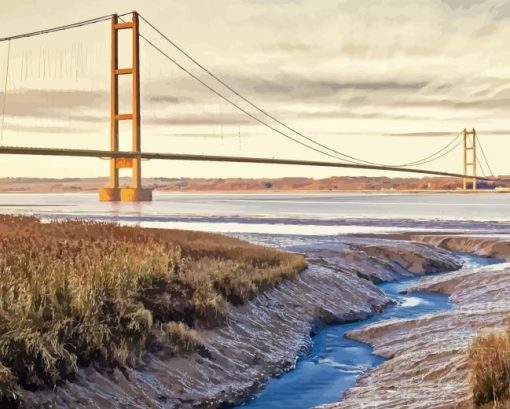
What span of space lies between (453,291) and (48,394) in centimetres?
1253

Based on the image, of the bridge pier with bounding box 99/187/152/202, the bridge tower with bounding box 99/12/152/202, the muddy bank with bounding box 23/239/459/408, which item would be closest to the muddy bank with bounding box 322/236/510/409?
the muddy bank with bounding box 23/239/459/408

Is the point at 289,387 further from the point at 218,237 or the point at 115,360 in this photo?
the point at 218,237

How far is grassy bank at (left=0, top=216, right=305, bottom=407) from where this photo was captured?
7281mm

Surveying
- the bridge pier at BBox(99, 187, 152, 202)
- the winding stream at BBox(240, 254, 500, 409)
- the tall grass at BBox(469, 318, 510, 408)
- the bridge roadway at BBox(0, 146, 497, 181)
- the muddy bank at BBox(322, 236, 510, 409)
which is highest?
the bridge roadway at BBox(0, 146, 497, 181)

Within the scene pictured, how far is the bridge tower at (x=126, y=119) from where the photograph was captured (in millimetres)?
83438

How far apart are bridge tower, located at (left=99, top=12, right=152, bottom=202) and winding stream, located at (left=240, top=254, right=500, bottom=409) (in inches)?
2705

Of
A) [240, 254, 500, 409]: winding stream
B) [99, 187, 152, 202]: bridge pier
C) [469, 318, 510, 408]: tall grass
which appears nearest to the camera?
[469, 318, 510, 408]: tall grass

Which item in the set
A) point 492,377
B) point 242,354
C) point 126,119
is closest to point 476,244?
point 242,354

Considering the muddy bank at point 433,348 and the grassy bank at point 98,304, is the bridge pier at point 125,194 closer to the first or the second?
the muddy bank at point 433,348

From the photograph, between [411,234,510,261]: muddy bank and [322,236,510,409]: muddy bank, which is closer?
[322,236,510,409]: muddy bank

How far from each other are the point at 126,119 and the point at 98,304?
77919mm

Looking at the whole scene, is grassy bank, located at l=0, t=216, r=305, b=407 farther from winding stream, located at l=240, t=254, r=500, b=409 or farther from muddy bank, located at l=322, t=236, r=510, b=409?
muddy bank, located at l=322, t=236, r=510, b=409

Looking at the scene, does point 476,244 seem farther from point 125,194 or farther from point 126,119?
point 125,194

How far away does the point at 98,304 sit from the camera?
874 cm
